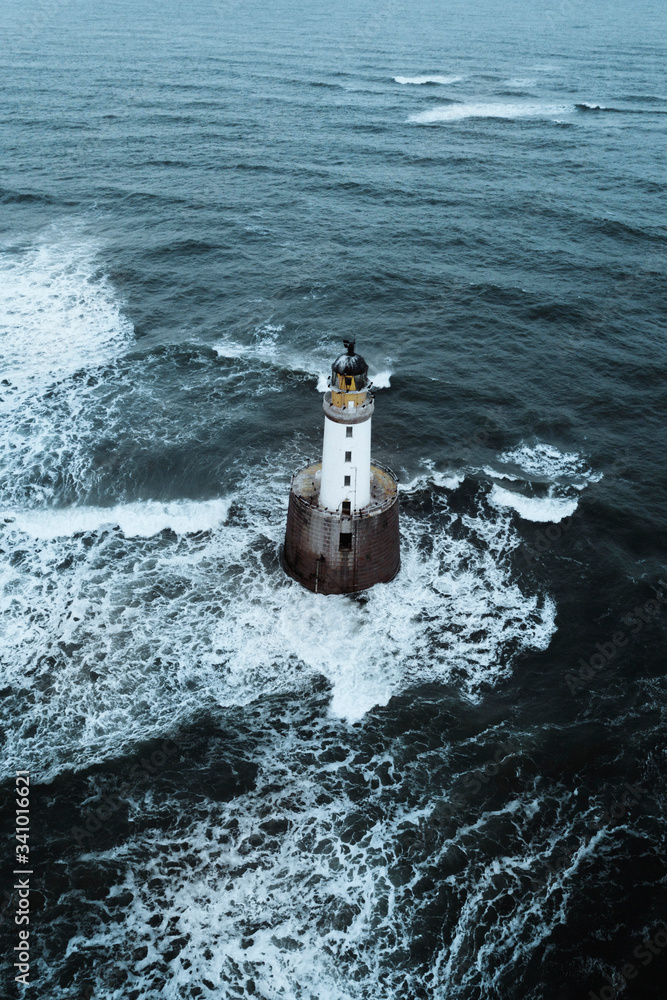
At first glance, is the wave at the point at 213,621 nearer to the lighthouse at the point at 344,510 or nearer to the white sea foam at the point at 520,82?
the lighthouse at the point at 344,510

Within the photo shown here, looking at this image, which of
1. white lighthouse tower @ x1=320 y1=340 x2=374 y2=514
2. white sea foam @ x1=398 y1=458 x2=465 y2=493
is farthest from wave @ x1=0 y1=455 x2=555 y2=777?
white lighthouse tower @ x1=320 y1=340 x2=374 y2=514

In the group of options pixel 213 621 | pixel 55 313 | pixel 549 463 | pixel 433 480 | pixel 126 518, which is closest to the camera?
pixel 213 621

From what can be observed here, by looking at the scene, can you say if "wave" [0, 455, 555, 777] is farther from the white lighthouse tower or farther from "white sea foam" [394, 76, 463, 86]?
"white sea foam" [394, 76, 463, 86]

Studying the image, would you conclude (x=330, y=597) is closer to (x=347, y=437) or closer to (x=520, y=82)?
(x=347, y=437)

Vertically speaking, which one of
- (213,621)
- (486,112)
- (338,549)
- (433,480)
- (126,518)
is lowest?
(213,621)

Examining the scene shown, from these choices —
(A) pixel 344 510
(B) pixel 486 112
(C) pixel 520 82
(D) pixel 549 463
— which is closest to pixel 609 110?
(B) pixel 486 112

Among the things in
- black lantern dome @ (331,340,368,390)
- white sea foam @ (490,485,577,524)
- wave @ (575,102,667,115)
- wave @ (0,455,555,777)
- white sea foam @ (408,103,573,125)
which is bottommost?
wave @ (0,455,555,777)
